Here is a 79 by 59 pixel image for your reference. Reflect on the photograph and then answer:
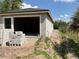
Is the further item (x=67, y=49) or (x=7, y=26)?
(x=7, y=26)

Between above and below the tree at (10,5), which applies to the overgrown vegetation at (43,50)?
below

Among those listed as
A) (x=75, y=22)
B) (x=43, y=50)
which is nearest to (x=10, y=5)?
(x=75, y=22)

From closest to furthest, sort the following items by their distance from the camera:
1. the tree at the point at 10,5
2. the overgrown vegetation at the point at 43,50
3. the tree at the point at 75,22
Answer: the overgrown vegetation at the point at 43,50
the tree at the point at 75,22
the tree at the point at 10,5

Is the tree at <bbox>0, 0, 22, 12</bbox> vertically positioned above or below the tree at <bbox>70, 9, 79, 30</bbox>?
above

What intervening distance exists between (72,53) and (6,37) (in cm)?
644

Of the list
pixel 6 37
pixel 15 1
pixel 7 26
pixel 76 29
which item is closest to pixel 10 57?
pixel 6 37

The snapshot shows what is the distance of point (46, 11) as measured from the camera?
19.4m

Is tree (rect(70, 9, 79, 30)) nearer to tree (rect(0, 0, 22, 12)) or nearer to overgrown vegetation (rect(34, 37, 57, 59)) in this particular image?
overgrown vegetation (rect(34, 37, 57, 59))

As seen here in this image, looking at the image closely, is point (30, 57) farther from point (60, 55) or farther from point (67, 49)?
point (67, 49)

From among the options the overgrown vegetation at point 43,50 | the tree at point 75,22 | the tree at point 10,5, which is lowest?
the overgrown vegetation at point 43,50

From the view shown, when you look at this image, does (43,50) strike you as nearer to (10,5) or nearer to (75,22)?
(75,22)

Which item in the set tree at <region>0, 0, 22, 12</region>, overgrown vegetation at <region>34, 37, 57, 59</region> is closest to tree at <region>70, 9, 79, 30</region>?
overgrown vegetation at <region>34, 37, 57, 59</region>

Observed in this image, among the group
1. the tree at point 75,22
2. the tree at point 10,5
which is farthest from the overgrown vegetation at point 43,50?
the tree at point 10,5

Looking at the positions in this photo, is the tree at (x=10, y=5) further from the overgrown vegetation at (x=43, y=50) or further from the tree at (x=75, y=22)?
the tree at (x=75, y=22)
